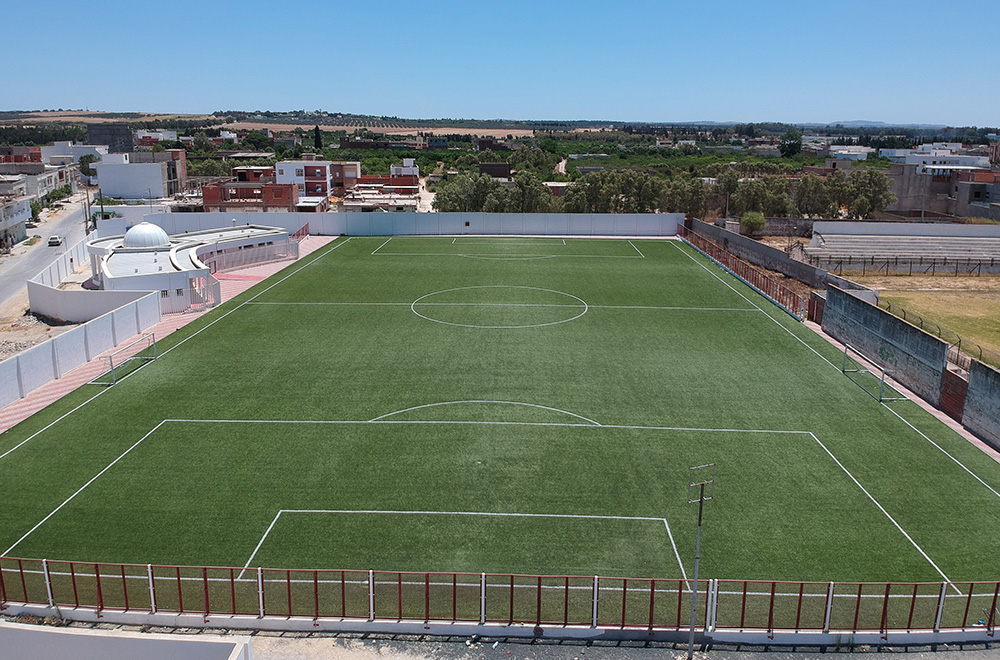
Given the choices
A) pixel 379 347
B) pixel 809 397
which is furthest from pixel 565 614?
pixel 379 347

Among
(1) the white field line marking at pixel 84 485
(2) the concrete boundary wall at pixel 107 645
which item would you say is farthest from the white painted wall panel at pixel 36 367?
(2) the concrete boundary wall at pixel 107 645

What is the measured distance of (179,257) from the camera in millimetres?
42188

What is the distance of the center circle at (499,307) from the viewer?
3484 cm

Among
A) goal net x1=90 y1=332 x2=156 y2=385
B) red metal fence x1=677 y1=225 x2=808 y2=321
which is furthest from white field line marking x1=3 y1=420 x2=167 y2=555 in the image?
red metal fence x1=677 y1=225 x2=808 y2=321

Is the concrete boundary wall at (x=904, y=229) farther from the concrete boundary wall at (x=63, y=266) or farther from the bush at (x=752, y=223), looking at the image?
the concrete boundary wall at (x=63, y=266)

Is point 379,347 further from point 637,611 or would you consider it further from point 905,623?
point 905,623

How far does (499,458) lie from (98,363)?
17659 millimetres

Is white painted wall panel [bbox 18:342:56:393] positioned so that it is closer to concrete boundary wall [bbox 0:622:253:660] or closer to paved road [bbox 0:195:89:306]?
concrete boundary wall [bbox 0:622:253:660]

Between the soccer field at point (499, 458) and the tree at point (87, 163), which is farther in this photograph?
the tree at point (87, 163)

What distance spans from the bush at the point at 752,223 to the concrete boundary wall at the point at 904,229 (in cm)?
444

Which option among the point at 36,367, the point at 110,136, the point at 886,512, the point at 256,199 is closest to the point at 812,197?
the point at 256,199

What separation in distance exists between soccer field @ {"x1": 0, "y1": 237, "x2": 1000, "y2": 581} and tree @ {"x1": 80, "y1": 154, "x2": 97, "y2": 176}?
10528 centimetres

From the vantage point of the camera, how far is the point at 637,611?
14172mm

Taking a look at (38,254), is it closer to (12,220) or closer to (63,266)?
(12,220)
